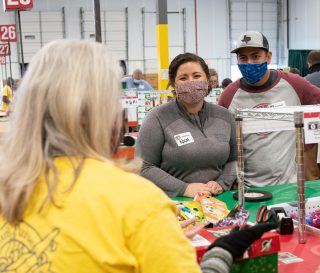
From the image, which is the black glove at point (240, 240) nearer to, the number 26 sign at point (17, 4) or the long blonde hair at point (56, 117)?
the long blonde hair at point (56, 117)

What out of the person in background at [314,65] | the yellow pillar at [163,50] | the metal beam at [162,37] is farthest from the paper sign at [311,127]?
the yellow pillar at [163,50]

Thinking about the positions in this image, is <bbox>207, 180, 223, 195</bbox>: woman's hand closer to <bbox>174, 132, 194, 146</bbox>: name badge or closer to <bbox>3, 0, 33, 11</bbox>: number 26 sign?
<bbox>174, 132, 194, 146</bbox>: name badge

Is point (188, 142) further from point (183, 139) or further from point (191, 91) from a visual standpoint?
point (191, 91)

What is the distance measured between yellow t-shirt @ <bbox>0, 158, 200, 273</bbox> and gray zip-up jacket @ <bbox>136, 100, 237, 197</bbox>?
1.59 meters

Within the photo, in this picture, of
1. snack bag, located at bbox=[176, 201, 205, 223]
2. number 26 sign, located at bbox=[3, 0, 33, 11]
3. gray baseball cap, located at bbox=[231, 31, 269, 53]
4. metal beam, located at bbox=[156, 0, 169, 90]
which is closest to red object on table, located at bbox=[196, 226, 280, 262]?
snack bag, located at bbox=[176, 201, 205, 223]

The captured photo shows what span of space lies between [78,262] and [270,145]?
2.05m

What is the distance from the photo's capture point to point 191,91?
2.73 m

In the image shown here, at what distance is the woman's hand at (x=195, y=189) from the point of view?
260 centimetres

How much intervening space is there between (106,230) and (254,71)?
2.23 m

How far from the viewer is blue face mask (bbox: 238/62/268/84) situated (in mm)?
3039

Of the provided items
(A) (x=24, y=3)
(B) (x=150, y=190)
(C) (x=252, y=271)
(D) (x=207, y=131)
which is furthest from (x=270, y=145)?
(A) (x=24, y=3)

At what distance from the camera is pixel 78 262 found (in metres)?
1.04

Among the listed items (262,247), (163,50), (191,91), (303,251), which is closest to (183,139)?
(191,91)

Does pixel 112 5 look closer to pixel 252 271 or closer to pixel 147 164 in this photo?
pixel 147 164
